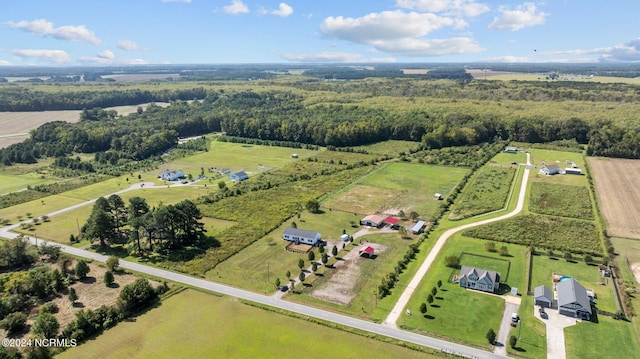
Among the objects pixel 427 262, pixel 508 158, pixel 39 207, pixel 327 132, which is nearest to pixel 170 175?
pixel 39 207

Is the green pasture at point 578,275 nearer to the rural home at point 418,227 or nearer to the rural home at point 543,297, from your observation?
the rural home at point 543,297

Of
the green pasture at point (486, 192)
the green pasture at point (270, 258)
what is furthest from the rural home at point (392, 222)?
the green pasture at point (486, 192)

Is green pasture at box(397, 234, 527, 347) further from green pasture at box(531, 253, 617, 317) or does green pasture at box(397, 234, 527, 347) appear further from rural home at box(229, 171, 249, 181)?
rural home at box(229, 171, 249, 181)

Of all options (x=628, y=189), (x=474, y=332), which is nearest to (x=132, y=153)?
(x=474, y=332)

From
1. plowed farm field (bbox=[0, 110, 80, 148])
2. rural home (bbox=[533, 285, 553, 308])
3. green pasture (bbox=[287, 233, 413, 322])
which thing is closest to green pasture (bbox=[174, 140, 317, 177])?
green pasture (bbox=[287, 233, 413, 322])

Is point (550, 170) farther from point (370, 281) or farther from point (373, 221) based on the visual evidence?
point (370, 281)
